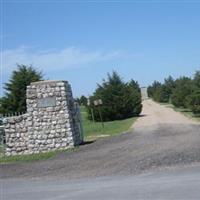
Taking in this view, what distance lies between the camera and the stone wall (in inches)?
854

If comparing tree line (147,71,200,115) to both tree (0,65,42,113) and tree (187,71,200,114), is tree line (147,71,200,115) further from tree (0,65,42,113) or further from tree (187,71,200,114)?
tree (0,65,42,113)

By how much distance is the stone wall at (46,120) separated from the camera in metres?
21.7

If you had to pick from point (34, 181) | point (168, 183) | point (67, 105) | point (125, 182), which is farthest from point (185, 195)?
point (67, 105)

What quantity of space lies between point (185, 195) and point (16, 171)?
8373mm

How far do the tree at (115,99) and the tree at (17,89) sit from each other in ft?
29.6

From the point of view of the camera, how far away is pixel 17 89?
127 feet

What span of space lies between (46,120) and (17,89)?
17.5 metres

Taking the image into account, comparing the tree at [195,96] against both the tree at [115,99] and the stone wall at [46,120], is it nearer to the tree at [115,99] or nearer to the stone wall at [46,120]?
the tree at [115,99]

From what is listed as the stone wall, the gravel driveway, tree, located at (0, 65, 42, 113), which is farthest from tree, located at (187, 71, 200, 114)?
the gravel driveway

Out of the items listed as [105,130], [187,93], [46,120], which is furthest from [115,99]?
[46,120]

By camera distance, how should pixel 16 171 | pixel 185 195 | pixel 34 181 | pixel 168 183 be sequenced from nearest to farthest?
1. pixel 185 195
2. pixel 168 183
3. pixel 34 181
4. pixel 16 171

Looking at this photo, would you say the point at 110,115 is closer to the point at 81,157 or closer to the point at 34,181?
the point at 81,157

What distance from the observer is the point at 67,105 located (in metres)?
21.7

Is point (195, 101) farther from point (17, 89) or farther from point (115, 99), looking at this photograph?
point (17, 89)
